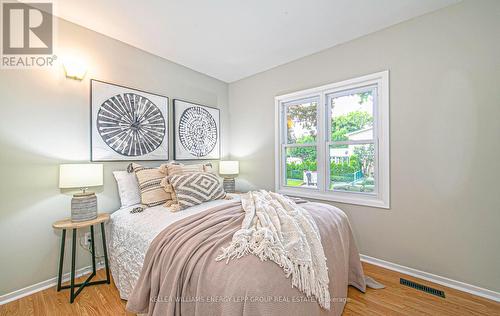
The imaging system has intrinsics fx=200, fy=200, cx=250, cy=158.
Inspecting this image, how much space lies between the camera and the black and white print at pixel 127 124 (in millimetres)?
2217

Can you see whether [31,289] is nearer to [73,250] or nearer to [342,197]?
[73,250]

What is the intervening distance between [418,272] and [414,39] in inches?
94.1

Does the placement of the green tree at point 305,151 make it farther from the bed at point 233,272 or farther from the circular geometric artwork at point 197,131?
the circular geometric artwork at point 197,131

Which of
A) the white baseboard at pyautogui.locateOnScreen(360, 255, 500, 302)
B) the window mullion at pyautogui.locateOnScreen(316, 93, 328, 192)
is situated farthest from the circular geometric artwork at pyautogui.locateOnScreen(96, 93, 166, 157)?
the white baseboard at pyautogui.locateOnScreen(360, 255, 500, 302)

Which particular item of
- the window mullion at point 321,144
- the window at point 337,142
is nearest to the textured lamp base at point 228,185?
the window at point 337,142

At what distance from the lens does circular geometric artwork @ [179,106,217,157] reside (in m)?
3.03

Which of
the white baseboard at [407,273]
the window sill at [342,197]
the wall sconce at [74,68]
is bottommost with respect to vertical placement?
the white baseboard at [407,273]

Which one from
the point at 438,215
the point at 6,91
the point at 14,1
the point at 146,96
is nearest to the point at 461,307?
the point at 438,215

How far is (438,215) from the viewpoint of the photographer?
1.95m

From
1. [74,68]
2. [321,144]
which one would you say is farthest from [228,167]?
[74,68]

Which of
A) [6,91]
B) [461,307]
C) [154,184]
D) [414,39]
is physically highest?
[414,39]

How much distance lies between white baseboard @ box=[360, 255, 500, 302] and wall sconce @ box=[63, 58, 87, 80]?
147 inches

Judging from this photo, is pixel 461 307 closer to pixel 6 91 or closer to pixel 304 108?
pixel 304 108

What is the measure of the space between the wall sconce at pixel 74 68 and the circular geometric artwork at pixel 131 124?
0.33 meters
